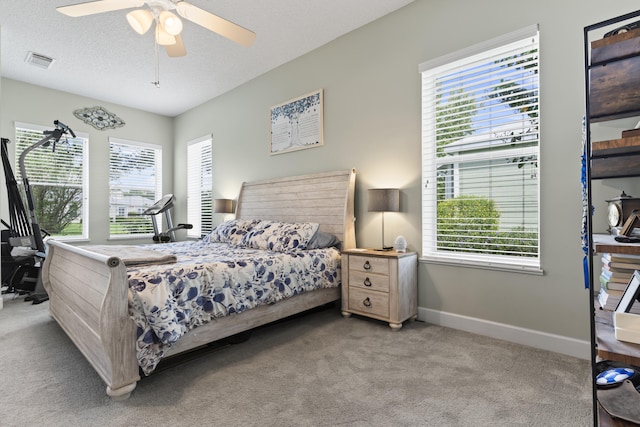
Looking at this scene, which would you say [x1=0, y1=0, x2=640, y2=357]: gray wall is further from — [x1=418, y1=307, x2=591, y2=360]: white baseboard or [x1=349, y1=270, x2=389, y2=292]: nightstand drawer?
[x1=349, y1=270, x2=389, y2=292]: nightstand drawer

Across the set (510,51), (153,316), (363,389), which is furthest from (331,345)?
(510,51)

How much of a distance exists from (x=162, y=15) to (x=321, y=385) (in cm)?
256

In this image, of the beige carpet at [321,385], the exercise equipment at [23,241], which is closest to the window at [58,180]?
the exercise equipment at [23,241]

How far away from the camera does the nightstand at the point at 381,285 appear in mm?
2738

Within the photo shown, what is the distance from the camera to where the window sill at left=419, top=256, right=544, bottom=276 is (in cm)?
238

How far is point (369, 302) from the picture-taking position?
2900mm

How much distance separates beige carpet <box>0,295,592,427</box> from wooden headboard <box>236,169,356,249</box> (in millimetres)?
1170

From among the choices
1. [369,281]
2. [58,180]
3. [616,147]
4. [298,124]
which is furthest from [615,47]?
[58,180]

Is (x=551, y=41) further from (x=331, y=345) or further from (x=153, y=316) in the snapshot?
A: (x=153, y=316)

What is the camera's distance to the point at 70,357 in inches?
89.4

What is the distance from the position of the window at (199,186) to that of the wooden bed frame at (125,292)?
141 centimetres

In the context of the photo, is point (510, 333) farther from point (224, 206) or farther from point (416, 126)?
point (224, 206)

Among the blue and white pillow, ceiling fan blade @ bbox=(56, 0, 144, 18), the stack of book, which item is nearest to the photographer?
the stack of book

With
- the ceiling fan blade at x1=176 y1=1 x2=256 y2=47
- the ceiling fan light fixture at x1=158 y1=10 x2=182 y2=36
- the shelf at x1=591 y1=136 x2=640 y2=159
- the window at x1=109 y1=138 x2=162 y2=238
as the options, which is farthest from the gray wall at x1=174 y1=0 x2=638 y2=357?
the window at x1=109 y1=138 x2=162 y2=238
